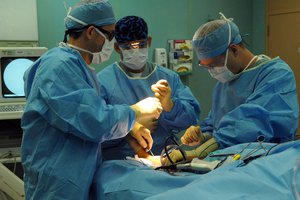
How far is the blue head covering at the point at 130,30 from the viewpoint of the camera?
6.25ft

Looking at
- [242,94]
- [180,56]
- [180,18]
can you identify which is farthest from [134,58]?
[180,18]

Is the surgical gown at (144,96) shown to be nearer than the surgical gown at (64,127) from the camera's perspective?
No

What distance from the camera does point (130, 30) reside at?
192 cm

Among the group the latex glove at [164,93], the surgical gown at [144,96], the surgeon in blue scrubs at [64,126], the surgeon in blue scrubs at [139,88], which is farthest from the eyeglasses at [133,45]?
the surgeon in blue scrubs at [64,126]

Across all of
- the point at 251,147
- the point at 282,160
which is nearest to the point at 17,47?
the point at 251,147

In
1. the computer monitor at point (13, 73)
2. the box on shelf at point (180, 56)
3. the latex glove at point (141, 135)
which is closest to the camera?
the latex glove at point (141, 135)

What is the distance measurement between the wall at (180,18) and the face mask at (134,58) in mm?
1561

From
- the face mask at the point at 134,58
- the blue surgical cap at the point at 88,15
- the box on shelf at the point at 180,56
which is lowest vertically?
the box on shelf at the point at 180,56

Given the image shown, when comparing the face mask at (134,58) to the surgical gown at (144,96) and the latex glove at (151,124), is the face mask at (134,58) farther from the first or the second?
the latex glove at (151,124)

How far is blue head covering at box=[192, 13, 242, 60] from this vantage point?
1.73m

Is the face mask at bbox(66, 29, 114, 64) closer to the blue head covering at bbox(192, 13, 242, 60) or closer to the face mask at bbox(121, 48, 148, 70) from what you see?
the face mask at bbox(121, 48, 148, 70)

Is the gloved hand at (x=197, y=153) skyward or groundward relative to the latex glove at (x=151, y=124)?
groundward

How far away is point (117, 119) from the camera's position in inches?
53.7

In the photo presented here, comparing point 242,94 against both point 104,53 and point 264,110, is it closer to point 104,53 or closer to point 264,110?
point 264,110
